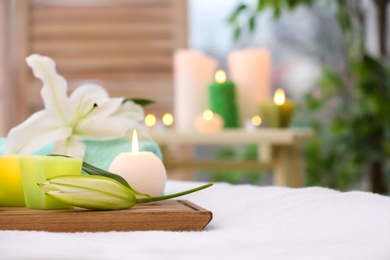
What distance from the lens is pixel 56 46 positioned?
3.57 meters

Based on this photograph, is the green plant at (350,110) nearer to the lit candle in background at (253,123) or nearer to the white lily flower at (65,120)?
the lit candle in background at (253,123)

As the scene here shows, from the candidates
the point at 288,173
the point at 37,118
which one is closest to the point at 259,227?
the point at 37,118

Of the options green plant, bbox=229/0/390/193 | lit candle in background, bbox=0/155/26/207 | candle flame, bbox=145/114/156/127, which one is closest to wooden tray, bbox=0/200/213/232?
lit candle in background, bbox=0/155/26/207

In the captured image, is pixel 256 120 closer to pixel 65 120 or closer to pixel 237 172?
pixel 65 120

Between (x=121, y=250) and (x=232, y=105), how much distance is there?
1.74m

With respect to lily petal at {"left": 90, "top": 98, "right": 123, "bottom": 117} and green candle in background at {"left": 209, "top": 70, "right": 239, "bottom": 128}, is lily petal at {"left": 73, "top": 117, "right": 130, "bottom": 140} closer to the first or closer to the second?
lily petal at {"left": 90, "top": 98, "right": 123, "bottom": 117}

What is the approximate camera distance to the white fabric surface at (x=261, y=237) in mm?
565

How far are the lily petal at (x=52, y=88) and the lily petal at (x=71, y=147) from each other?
3 centimetres

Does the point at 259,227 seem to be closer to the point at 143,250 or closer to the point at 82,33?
the point at 143,250

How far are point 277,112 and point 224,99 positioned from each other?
0.16 m

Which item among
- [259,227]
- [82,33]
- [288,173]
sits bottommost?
[288,173]

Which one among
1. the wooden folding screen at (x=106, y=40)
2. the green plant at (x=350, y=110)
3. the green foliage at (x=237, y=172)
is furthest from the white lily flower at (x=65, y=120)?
the green foliage at (x=237, y=172)

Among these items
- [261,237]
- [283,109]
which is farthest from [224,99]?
[261,237]

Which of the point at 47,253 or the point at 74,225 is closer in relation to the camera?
the point at 47,253
